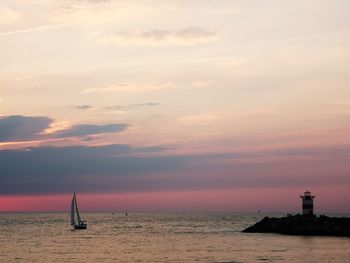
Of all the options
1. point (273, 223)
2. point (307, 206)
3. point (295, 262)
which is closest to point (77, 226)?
point (273, 223)

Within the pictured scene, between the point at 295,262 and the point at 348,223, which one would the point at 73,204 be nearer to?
the point at 348,223

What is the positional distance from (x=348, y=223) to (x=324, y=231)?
15.5ft

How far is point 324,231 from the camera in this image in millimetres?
90438

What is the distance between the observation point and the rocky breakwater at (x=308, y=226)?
9038cm

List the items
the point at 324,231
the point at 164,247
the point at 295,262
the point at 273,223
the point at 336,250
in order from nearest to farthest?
the point at 295,262 < the point at 336,250 < the point at 164,247 < the point at 324,231 < the point at 273,223

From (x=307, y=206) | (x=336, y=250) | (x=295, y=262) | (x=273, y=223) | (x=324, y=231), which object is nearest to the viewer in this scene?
(x=295, y=262)

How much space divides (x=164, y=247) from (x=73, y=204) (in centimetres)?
5335

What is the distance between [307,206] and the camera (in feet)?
317

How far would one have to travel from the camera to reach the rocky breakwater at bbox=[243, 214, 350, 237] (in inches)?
3558

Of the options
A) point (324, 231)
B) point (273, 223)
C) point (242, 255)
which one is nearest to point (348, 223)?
point (324, 231)

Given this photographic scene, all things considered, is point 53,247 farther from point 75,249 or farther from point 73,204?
point 73,204

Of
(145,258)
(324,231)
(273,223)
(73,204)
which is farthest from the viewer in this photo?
(73,204)

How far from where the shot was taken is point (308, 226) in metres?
92.6

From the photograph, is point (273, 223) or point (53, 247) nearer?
point (53, 247)
